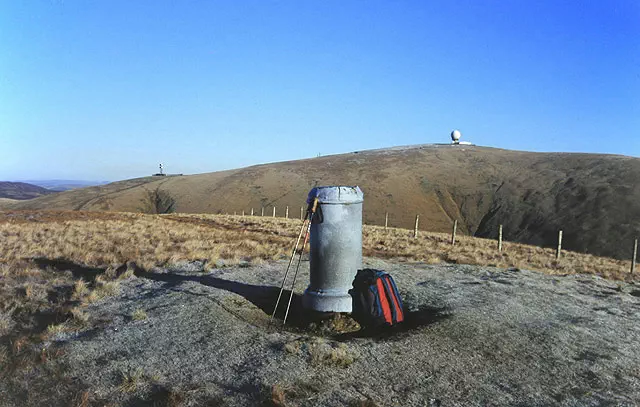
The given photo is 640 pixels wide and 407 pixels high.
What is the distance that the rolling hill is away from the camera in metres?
49.2

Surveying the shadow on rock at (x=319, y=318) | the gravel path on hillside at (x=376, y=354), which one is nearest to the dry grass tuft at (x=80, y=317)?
the gravel path on hillside at (x=376, y=354)

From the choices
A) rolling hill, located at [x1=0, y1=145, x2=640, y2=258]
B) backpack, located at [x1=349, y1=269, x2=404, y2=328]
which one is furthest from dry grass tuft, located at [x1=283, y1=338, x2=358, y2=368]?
rolling hill, located at [x1=0, y1=145, x2=640, y2=258]

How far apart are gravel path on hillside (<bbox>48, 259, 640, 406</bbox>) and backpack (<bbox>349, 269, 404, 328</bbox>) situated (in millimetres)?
414

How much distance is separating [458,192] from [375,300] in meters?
58.4

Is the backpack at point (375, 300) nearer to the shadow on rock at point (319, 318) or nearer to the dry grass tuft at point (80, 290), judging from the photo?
the shadow on rock at point (319, 318)

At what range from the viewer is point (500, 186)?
64.2 metres

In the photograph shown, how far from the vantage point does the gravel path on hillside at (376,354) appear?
5.36m

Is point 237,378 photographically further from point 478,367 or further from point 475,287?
point 475,287

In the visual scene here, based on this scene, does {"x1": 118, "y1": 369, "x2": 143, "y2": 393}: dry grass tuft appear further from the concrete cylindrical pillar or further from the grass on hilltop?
the concrete cylindrical pillar

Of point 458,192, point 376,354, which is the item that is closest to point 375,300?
point 376,354

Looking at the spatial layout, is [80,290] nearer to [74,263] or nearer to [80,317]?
[80,317]

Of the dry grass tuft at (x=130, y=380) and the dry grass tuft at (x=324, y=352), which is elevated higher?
the dry grass tuft at (x=324, y=352)

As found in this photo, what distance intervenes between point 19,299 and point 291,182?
61.0 m

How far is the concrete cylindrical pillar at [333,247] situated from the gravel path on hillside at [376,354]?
2.45 ft
